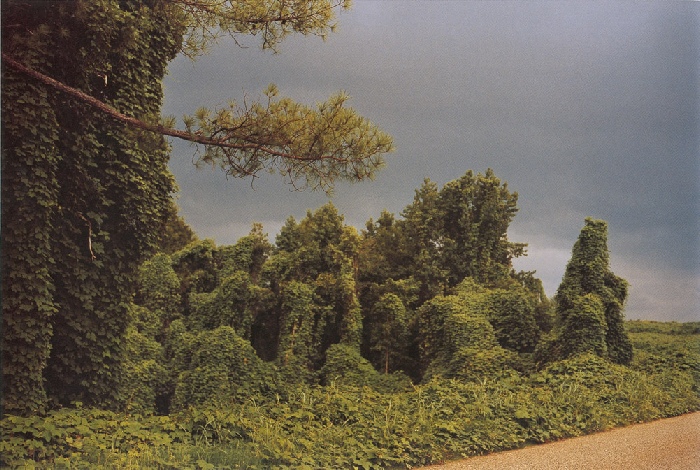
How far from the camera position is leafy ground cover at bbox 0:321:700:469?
4484 mm

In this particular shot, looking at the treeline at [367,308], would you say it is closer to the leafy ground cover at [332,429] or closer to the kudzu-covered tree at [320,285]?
the kudzu-covered tree at [320,285]

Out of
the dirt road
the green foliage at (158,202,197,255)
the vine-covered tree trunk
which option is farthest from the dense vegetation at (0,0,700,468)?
the green foliage at (158,202,197,255)

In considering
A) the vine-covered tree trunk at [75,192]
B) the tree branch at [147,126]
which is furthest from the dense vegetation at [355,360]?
the tree branch at [147,126]

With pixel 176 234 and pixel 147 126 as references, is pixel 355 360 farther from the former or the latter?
pixel 147 126

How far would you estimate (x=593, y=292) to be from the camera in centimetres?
1038

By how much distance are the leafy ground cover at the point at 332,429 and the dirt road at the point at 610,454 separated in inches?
9.2

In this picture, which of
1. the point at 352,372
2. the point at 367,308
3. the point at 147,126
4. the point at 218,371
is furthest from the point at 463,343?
the point at 147,126

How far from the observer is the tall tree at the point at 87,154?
18.0ft

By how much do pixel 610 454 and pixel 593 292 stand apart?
220 inches

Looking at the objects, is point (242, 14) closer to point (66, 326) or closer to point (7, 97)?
point (7, 97)

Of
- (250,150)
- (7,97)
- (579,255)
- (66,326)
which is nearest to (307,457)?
(250,150)

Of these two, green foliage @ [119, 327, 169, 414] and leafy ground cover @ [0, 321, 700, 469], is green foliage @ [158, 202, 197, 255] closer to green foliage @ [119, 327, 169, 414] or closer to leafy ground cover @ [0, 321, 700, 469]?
green foliage @ [119, 327, 169, 414]

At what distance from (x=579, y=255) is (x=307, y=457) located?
7.81m

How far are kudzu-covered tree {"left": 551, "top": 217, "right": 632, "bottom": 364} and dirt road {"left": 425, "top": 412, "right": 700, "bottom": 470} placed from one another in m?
3.88
